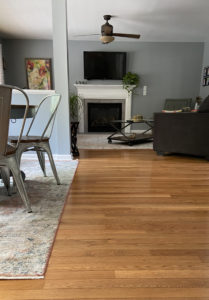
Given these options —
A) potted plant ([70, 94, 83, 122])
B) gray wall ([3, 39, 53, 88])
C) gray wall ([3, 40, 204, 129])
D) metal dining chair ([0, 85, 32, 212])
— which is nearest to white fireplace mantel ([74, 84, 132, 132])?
potted plant ([70, 94, 83, 122])

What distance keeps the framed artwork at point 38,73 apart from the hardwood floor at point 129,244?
13.8 feet

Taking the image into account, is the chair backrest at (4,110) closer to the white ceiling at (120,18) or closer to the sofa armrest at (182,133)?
the sofa armrest at (182,133)

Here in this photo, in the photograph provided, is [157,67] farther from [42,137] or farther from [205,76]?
[42,137]

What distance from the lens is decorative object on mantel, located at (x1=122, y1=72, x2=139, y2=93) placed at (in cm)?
558

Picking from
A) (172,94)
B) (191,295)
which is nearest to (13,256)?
(191,295)

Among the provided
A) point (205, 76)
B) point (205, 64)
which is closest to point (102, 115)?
point (205, 76)

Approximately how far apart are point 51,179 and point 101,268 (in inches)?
53.0

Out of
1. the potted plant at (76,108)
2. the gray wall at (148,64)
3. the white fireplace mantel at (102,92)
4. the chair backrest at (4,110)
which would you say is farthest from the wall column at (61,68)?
the gray wall at (148,64)

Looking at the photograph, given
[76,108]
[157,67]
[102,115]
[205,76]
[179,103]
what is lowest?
[102,115]

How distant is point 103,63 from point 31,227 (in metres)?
5.08

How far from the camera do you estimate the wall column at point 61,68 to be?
2744mm

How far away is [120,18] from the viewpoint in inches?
165

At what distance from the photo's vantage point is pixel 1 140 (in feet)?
4.24

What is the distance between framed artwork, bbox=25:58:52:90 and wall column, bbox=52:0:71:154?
2.97 m
